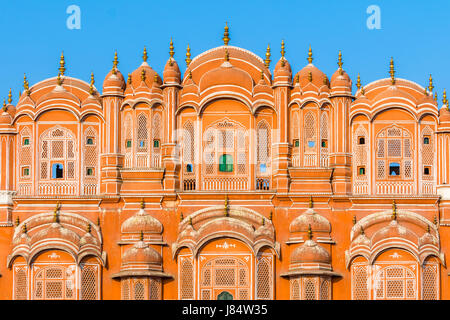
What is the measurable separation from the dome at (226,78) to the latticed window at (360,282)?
6619 mm

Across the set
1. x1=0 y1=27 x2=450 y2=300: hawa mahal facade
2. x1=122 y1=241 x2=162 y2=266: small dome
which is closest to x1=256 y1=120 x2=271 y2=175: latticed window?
x1=0 y1=27 x2=450 y2=300: hawa mahal facade

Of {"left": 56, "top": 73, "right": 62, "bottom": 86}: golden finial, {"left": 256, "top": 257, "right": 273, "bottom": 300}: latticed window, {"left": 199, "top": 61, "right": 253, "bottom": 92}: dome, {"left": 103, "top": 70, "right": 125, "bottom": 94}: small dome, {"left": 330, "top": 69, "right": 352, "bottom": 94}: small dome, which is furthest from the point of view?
{"left": 56, "top": 73, "right": 62, "bottom": 86}: golden finial

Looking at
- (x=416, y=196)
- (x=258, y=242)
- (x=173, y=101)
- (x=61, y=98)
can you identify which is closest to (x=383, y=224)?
(x=416, y=196)

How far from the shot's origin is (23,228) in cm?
4322

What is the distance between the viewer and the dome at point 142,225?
1693 inches

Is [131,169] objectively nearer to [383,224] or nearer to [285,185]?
[285,185]

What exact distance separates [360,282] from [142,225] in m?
6.89

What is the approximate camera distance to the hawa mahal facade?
42.4 meters

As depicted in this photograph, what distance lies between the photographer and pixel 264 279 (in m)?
42.5

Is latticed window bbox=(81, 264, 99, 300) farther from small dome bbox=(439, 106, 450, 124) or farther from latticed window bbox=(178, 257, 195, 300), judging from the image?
small dome bbox=(439, 106, 450, 124)

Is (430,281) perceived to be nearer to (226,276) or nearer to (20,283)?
(226,276)

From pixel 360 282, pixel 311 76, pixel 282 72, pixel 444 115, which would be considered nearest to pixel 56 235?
pixel 282 72

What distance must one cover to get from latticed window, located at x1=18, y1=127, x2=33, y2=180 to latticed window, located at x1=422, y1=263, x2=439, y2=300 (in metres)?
12.8
